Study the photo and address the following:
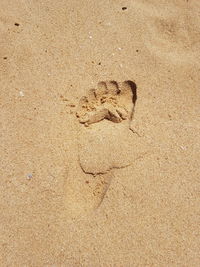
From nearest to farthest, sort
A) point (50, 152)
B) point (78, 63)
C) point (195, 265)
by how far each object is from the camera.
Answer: point (195, 265)
point (50, 152)
point (78, 63)

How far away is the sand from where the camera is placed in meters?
1.46

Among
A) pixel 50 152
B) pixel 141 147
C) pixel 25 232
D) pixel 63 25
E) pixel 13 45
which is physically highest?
pixel 63 25

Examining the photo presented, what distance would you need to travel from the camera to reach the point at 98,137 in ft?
5.22

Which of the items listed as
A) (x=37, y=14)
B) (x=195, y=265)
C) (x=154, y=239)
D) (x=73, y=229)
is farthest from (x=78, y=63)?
(x=195, y=265)

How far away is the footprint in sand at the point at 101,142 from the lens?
151 cm

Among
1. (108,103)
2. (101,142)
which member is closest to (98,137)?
(101,142)

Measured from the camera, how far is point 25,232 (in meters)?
1.47

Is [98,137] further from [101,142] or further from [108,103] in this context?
[108,103]

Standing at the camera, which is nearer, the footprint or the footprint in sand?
the footprint in sand

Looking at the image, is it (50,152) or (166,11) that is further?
(166,11)

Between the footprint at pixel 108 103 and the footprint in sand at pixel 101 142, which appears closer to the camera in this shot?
the footprint in sand at pixel 101 142

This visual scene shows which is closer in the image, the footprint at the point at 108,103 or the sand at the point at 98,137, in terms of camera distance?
the sand at the point at 98,137

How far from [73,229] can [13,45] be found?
3.11ft

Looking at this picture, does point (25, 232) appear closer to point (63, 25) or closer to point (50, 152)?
point (50, 152)
